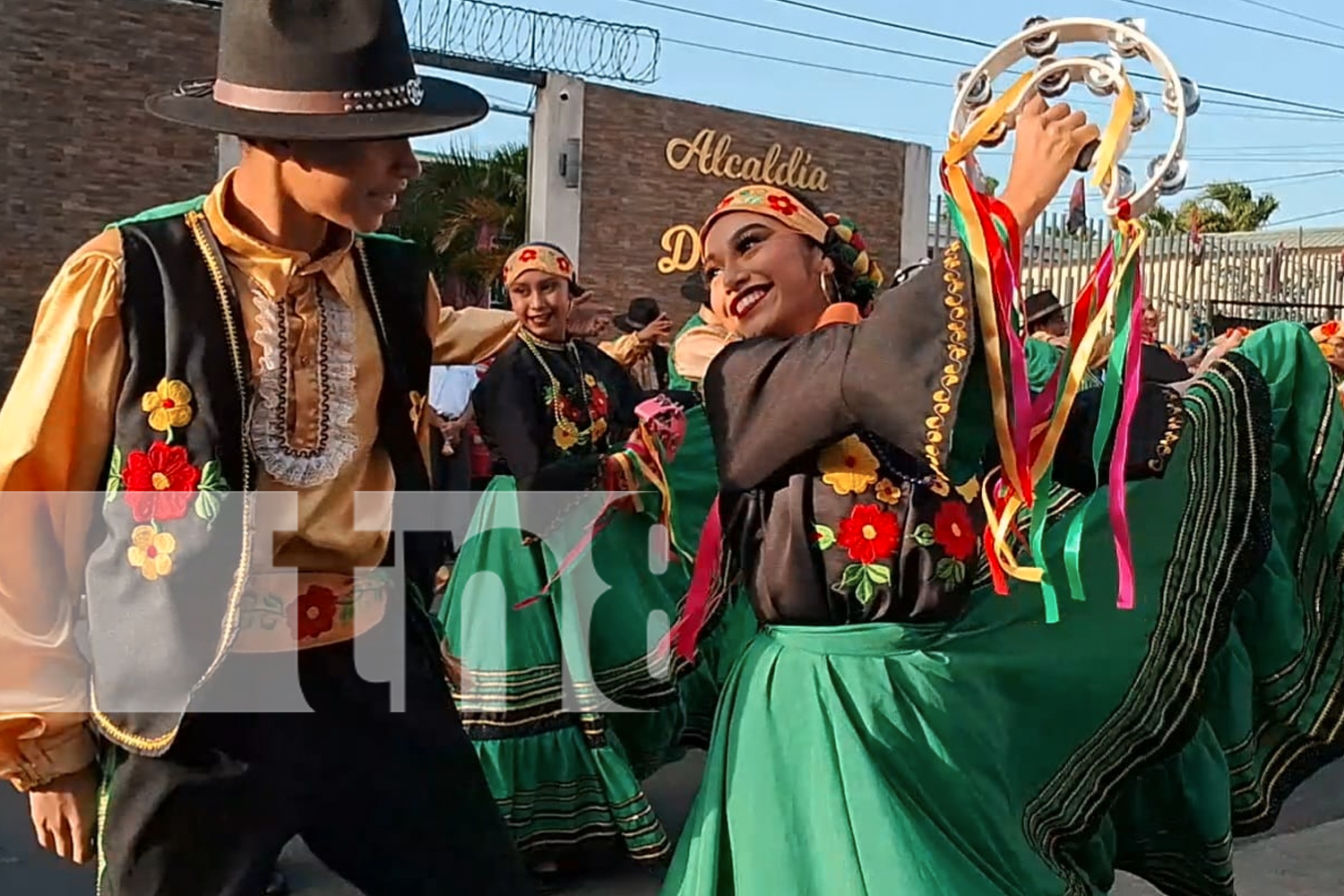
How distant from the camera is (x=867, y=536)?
2453 millimetres

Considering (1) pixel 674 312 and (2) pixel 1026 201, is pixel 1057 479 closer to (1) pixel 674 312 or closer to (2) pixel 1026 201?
(2) pixel 1026 201

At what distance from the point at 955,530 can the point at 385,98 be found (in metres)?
1.07

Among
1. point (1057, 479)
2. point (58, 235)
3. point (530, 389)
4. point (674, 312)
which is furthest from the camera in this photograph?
point (674, 312)

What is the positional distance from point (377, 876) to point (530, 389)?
258 cm

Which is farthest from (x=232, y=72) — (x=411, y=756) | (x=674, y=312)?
(x=674, y=312)

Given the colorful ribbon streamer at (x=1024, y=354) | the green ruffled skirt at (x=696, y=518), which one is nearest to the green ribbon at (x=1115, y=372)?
the colorful ribbon streamer at (x=1024, y=354)

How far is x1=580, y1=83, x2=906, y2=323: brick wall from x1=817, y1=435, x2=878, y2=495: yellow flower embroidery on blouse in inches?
412

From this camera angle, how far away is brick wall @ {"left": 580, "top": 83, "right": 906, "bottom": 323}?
13625 mm

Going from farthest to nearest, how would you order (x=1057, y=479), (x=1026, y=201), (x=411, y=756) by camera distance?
(x=1057, y=479), (x=411, y=756), (x=1026, y=201)

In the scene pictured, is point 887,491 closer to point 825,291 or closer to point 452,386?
point 825,291

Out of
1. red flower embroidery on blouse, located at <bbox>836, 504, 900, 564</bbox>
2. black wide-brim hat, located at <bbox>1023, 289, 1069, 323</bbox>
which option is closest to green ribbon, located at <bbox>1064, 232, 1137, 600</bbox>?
red flower embroidery on blouse, located at <bbox>836, 504, 900, 564</bbox>

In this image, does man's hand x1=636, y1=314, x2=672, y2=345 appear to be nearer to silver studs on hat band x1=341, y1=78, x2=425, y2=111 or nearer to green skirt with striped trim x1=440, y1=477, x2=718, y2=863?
green skirt with striped trim x1=440, y1=477, x2=718, y2=863

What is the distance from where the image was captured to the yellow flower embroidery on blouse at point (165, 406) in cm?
213

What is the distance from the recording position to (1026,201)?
2.17 meters
